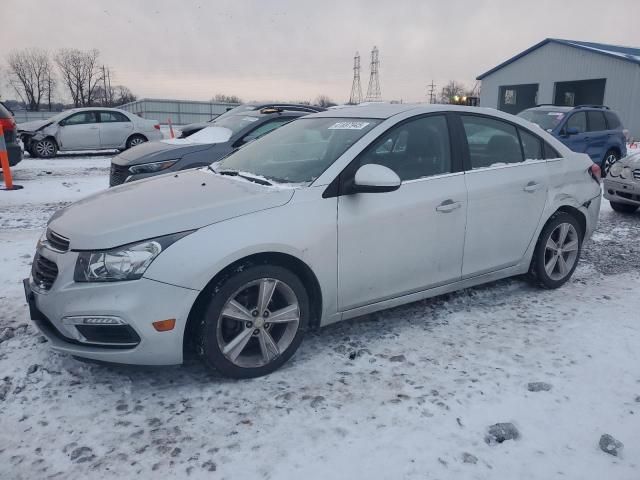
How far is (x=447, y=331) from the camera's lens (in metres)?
3.89

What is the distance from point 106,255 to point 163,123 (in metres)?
37.2

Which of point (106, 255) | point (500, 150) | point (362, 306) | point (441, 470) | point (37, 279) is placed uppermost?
point (500, 150)

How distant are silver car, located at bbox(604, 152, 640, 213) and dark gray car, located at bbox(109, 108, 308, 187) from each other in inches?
204

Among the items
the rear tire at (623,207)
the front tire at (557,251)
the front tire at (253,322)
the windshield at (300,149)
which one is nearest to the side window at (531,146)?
the front tire at (557,251)

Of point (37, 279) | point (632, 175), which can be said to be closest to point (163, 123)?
point (632, 175)

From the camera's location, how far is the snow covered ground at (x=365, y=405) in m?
2.46

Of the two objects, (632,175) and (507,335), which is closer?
(507,335)

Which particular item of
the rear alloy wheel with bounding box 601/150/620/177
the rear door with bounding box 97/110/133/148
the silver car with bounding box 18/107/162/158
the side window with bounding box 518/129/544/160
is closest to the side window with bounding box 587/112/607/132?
the rear alloy wheel with bounding box 601/150/620/177

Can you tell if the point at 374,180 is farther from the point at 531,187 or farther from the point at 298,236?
the point at 531,187

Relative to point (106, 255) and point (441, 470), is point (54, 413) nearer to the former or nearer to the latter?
point (106, 255)

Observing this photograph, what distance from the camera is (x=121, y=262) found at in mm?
2811

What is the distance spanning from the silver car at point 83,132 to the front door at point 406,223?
46.6 ft

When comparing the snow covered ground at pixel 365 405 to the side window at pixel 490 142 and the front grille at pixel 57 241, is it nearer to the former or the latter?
the front grille at pixel 57 241

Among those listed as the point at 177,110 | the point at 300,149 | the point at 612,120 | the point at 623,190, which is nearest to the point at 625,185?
the point at 623,190
